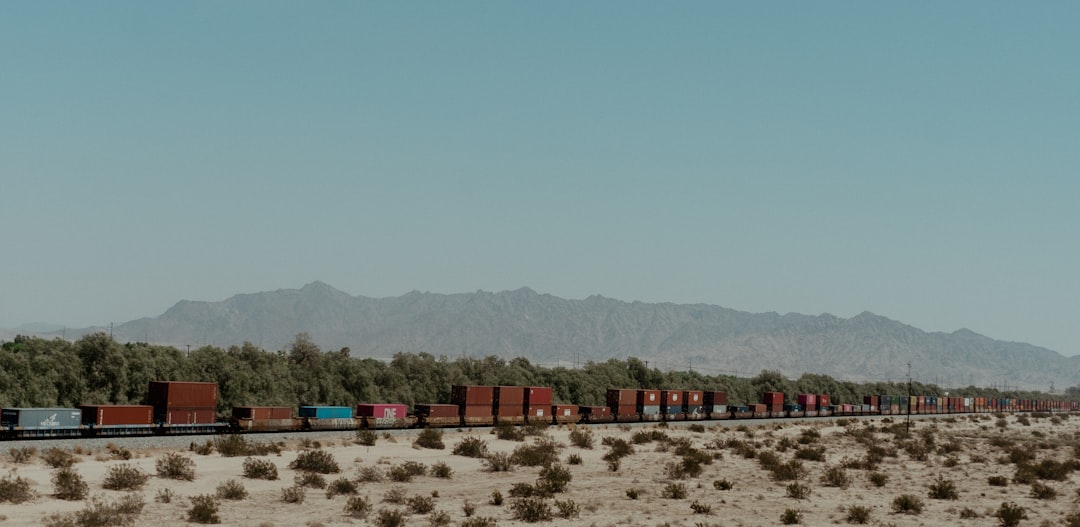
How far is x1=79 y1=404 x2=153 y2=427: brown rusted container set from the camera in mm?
52625

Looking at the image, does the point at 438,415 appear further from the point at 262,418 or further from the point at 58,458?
the point at 58,458

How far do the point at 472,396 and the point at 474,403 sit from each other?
614 mm

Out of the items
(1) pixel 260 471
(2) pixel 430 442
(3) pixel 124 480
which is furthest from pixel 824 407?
(3) pixel 124 480

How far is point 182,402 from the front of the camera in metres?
57.2

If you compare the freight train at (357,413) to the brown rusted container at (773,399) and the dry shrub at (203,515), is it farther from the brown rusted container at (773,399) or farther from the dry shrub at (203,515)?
the dry shrub at (203,515)

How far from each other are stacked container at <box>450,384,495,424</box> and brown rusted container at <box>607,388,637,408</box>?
16.5 meters

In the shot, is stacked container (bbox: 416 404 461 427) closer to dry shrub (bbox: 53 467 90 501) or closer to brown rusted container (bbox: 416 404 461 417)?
brown rusted container (bbox: 416 404 461 417)

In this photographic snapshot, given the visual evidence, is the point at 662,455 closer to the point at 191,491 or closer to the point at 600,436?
the point at 600,436

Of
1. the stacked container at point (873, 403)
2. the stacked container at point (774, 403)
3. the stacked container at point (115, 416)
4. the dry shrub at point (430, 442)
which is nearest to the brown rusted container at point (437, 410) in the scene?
the dry shrub at point (430, 442)

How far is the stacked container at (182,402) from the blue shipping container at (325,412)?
7.41 metres

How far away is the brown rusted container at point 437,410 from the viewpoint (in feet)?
233

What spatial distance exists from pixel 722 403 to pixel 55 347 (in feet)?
225

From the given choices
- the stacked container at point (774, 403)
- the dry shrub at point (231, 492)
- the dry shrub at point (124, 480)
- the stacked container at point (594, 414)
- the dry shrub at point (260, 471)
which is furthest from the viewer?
the stacked container at point (774, 403)

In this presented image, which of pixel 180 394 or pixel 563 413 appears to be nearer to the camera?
pixel 180 394
